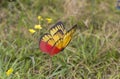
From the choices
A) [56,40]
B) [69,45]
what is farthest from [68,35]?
[69,45]

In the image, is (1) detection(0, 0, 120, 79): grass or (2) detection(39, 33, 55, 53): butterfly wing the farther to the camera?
(1) detection(0, 0, 120, 79): grass

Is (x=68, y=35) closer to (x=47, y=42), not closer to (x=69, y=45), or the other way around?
(x=47, y=42)

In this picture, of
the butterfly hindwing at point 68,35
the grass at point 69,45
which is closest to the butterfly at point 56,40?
the butterfly hindwing at point 68,35

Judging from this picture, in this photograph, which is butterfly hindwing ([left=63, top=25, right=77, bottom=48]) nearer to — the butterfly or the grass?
the butterfly

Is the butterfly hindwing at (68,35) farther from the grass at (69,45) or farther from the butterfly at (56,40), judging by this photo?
the grass at (69,45)

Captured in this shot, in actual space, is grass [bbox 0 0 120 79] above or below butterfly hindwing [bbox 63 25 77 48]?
below

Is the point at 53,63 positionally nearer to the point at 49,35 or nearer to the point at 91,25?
the point at 49,35

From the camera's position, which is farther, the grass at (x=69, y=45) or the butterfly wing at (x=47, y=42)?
the grass at (x=69, y=45)

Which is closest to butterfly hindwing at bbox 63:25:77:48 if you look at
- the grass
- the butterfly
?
the butterfly
